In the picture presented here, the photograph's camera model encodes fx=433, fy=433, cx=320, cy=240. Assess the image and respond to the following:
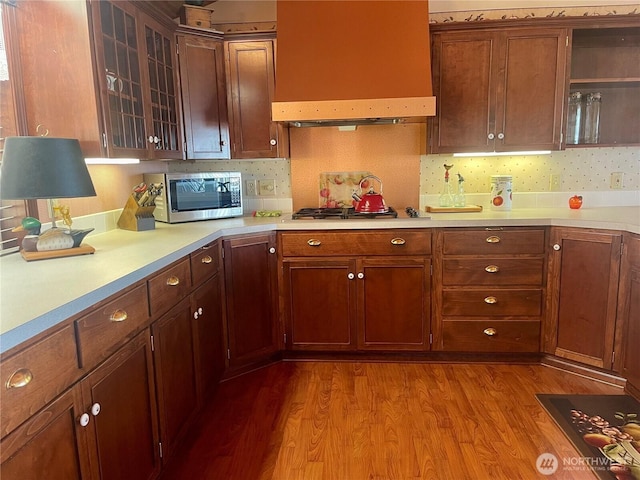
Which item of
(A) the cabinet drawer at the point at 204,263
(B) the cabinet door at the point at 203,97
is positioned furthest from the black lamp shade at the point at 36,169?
(B) the cabinet door at the point at 203,97

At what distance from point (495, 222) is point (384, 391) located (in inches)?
46.4

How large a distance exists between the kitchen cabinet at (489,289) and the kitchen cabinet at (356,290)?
0.36 ft

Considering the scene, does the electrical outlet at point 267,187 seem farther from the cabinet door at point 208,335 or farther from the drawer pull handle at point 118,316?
the drawer pull handle at point 118,316

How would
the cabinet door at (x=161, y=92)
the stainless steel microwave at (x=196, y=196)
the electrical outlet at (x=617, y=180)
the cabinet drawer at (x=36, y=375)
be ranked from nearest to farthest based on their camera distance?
the cabinet drawer at (x=36, y=375) → the cabinet door at (x=161, y=92) → the stainless steel microwave at (x=196, y=196) → the electrical outlet at (x=617, y=180)

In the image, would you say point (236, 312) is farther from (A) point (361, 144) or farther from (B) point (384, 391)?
(A) point (361, 144)

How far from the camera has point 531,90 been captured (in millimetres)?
2754

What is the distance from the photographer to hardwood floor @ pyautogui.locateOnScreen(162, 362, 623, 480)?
181 centimetres

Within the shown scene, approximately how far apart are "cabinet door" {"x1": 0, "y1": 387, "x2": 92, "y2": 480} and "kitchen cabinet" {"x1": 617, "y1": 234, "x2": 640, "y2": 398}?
2.50 m

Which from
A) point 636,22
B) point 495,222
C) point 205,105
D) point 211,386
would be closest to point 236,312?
point 211,386

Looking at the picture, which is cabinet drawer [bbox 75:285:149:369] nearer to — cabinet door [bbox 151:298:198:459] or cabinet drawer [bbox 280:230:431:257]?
cabinet door [bbox 151:298:198:459]

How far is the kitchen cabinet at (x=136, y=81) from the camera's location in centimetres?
193

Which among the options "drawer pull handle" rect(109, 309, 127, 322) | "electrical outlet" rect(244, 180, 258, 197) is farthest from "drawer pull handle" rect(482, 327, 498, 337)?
"drawer pull handle" rect(109, 309, 127, 322)

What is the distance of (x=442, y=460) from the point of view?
185 cm

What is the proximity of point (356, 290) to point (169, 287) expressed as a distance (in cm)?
126
